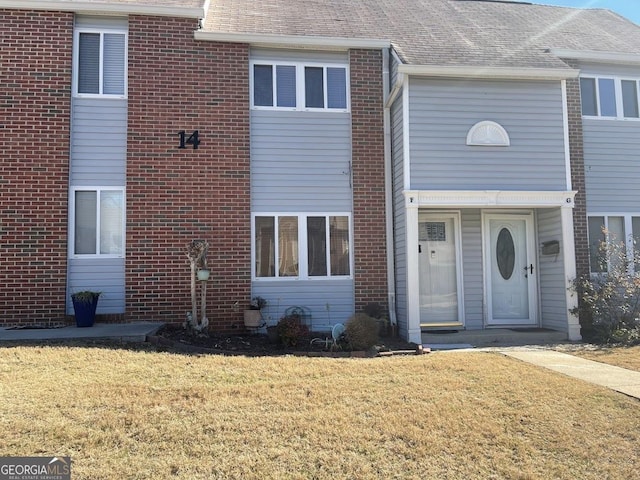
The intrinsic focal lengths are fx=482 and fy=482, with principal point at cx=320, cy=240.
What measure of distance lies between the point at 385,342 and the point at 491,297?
291 centimetres

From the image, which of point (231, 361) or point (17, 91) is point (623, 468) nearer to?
point (231, 361)

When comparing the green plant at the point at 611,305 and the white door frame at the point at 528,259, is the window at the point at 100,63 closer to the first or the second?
the white door frame at the point at 528,259

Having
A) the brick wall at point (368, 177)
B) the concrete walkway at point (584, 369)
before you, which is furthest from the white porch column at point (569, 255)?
the brick wall at point (368, 177)

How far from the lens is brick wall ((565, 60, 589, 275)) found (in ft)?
32.8

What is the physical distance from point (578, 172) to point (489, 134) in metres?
2.61

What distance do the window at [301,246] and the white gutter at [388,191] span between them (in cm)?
82

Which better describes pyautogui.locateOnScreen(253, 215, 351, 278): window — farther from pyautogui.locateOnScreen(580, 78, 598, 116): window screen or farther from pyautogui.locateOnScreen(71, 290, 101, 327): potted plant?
pyautogui.locateOnScreen(580, 78, 598, 116): window screen

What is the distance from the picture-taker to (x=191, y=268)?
866 cm

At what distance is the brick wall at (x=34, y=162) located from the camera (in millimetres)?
8719

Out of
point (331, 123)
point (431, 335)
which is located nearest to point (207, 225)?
point (331, 123)

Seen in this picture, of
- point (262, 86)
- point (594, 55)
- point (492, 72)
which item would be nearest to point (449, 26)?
point (492, 72)

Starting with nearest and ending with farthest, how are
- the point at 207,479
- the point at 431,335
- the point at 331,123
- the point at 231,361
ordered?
the point at 207,479
the point at 231,361
the point at 431,335
the point at 331,123

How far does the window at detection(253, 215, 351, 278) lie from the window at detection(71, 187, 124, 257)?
260 centimetres

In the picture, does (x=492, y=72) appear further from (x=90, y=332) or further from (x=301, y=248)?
(x=90, y=332)
